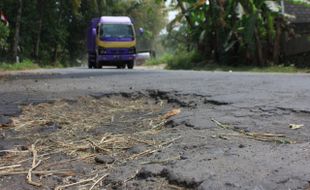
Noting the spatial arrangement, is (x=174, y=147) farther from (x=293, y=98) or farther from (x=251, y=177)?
(x=293, y=98)

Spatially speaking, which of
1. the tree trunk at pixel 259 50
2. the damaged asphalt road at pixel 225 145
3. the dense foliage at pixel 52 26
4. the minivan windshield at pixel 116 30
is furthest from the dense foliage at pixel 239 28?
the damaged asphalt road at pixel 225 145

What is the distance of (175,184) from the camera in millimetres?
3229

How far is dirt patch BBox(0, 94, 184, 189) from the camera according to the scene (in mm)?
3584

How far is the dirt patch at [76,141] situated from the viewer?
3584 millimetres

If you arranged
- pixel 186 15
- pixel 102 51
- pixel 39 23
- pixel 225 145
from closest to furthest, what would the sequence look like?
pixel 225 145
pixel 186 15
pixel 102 51
pixel 39 23

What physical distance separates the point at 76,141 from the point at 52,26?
36.9 metres

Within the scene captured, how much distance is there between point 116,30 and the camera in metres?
26.3

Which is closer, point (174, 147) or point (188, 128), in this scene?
point (174, 147)

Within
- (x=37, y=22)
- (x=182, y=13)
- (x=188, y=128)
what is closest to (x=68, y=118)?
(x=188, y=128)

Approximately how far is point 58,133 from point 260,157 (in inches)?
86.1

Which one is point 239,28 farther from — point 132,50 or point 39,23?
point 39,23

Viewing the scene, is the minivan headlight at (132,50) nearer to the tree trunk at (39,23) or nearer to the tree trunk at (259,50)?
the tree trunk at (259,50)

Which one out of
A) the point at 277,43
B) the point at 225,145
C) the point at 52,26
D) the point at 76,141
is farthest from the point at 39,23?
the point at 225,145

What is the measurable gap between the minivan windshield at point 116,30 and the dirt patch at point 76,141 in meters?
Result: 19.5
